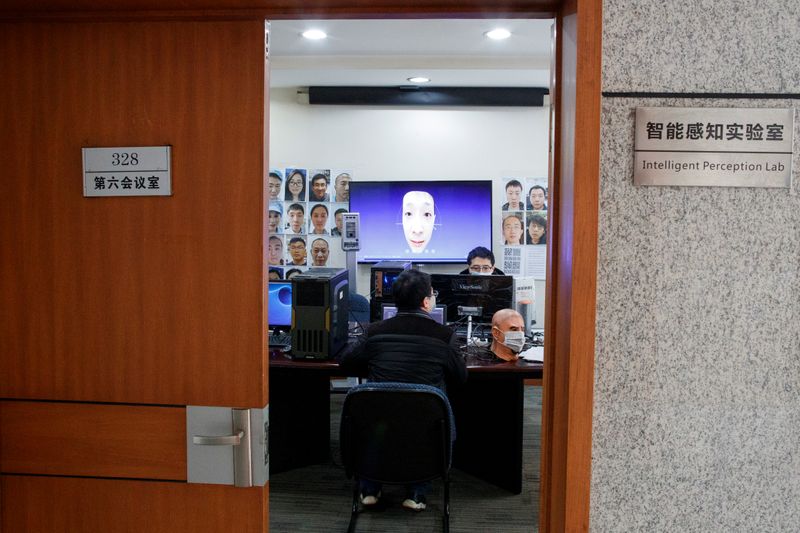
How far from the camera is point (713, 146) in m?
1.15

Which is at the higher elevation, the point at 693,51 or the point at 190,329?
the point at 693,51

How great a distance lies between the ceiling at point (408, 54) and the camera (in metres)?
4.23

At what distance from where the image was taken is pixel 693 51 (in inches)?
45.3

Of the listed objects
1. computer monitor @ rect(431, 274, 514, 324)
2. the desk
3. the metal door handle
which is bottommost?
the desk

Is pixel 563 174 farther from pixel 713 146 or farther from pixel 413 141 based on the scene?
pixel 413 141

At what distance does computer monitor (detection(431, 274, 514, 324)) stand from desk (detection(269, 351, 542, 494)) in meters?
0.48

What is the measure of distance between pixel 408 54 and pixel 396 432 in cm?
342

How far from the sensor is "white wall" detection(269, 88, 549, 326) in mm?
5922

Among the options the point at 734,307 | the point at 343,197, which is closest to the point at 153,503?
the point at 734,307

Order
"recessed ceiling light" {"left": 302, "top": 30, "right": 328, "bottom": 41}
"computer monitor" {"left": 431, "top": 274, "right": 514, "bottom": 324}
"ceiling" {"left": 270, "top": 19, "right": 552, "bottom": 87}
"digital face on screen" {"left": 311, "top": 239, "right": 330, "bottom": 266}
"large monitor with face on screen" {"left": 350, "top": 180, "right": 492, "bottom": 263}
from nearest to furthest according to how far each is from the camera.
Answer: "computer monitor" {"left": 431, "top": 274, "right": 514, "bottom": 324} → "ceiling" {"left": 270, "top": 19, "right": 552, "bottom": 87} → "recessed ceiling light" {"left": 302, "top": 30, "right": 328, "bottom": 41} → "large monitor with face on screen" {"left": 350, "top": 180, "right": 492, "bottom": 263} → "digital face on screen" {"left": 311, "top": 239, "right": 330, "bottom": 266}

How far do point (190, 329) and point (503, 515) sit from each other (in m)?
2.32

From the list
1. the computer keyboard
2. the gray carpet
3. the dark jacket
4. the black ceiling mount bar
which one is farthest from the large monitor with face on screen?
the dark jacket

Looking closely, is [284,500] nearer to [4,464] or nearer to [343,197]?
[4,464]

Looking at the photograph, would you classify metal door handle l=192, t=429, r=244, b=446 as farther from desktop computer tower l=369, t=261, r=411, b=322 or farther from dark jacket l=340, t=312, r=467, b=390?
desktop computer tower l=369, t=261, r=411, b=322
